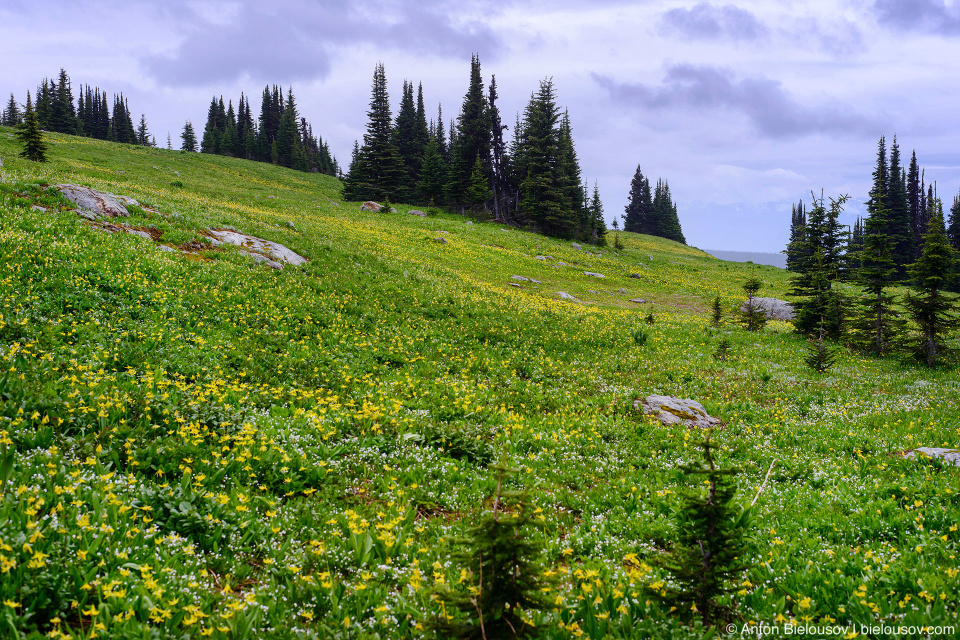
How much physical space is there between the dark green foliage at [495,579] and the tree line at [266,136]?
114 meters

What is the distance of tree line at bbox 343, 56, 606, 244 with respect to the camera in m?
63.2

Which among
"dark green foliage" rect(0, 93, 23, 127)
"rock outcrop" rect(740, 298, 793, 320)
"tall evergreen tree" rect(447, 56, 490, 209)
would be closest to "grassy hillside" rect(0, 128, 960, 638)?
"rock outcrop" rect(740, 298, 793, 320)

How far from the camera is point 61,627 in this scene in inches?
146

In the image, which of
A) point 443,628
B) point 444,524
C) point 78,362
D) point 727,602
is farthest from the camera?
point 78,362

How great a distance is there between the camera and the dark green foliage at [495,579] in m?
3.63

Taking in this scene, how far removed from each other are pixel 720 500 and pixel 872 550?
10.8 feet

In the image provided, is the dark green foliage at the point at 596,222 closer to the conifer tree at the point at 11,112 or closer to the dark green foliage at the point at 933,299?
the dark green foliage at the point at 933,299

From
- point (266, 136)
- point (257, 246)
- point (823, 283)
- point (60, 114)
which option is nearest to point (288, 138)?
point (266, 136)

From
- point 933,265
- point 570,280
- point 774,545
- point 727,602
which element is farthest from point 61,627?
point 570,280

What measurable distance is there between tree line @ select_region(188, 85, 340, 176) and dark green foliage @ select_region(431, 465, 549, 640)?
11368cm

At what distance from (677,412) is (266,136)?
129 meters

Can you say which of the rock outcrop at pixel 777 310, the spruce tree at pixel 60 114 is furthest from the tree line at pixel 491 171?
the spruce tree at pixel 60 114

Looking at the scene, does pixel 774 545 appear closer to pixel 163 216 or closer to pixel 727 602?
pixel 727 602

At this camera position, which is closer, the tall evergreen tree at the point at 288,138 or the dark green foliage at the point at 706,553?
the dark green foliage at the point at 706,553
